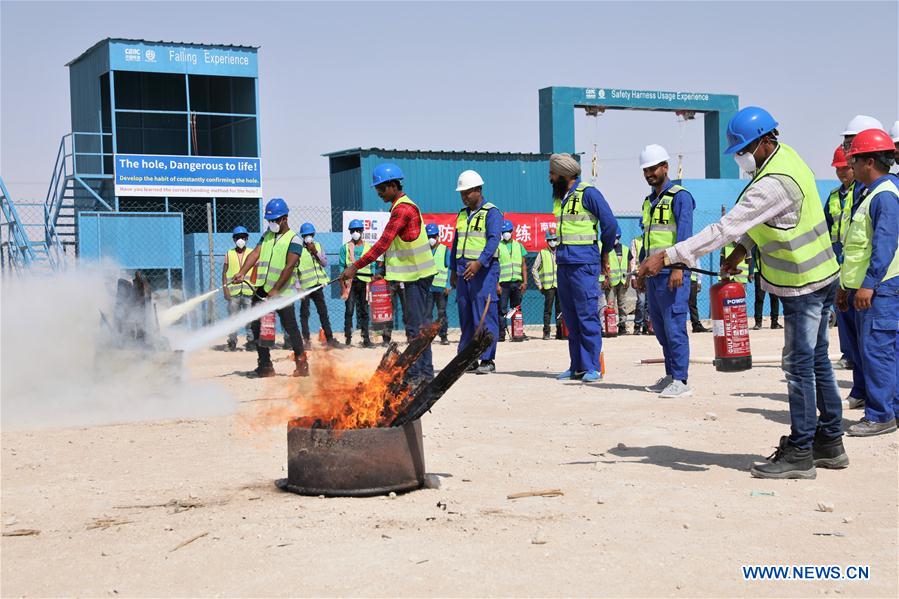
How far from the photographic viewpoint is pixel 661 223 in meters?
10.8

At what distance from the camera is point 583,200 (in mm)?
11867

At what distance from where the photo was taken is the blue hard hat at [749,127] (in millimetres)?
6652

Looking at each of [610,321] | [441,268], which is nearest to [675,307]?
[610,321]

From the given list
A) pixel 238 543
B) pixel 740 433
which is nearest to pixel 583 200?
pixel 740 433

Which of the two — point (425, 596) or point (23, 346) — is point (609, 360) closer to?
point (23, 346)

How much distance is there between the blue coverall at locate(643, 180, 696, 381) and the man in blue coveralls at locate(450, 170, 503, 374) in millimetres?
2608

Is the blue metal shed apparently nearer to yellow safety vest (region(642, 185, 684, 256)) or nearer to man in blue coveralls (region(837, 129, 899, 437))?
yellow safety vest (region(642, 185, 684, 256))

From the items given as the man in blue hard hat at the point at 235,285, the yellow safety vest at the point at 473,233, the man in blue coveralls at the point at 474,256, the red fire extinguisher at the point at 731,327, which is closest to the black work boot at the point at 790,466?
the red fire extinguisher at the point at 731,327

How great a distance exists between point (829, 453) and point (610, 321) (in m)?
14.0

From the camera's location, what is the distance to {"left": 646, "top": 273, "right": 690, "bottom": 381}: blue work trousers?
10.5 metres

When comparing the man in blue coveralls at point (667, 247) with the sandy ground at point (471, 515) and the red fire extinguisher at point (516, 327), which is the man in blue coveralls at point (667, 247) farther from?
the red fire extinguisher at point (516, 327)

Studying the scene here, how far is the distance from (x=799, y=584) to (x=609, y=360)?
10.6 m

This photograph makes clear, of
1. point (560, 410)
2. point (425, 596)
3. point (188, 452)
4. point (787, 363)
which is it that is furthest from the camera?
point (560, 410)

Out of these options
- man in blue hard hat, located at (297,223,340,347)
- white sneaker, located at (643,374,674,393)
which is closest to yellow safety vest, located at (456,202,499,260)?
white sneaker, located at (643,374,674,393)
